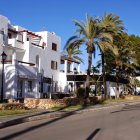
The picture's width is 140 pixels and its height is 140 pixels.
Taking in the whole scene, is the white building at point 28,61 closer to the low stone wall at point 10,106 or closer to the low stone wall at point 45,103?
the low stone wall at point 45,103

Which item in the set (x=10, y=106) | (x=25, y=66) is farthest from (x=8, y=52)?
(x=10, y=106)

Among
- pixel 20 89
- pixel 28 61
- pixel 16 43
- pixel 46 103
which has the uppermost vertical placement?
pixel 16 43

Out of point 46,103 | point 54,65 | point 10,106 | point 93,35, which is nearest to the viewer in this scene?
point 10,106

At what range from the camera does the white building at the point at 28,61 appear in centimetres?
3859

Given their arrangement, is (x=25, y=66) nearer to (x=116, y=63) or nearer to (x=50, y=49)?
(x=50, y=49)

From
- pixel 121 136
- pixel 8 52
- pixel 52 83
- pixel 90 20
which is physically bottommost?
pixel 121 136

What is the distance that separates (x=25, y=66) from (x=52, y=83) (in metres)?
10.7

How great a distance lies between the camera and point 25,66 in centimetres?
4016

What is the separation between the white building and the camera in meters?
38.6

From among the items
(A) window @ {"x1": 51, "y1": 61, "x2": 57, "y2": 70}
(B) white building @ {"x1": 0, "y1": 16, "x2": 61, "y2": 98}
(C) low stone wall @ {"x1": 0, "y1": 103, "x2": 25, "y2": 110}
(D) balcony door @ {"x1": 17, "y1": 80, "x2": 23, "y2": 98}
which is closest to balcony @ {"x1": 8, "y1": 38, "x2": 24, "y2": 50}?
(B) white building @ {"x1": 0, "y1": 16, "x2": 61, "y2": 98}

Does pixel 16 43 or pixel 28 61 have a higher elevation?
pixel 16 43

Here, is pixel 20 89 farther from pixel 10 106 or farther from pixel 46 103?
pixel 10 106

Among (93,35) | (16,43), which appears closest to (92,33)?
(93,35)

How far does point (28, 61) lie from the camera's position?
44781mm
